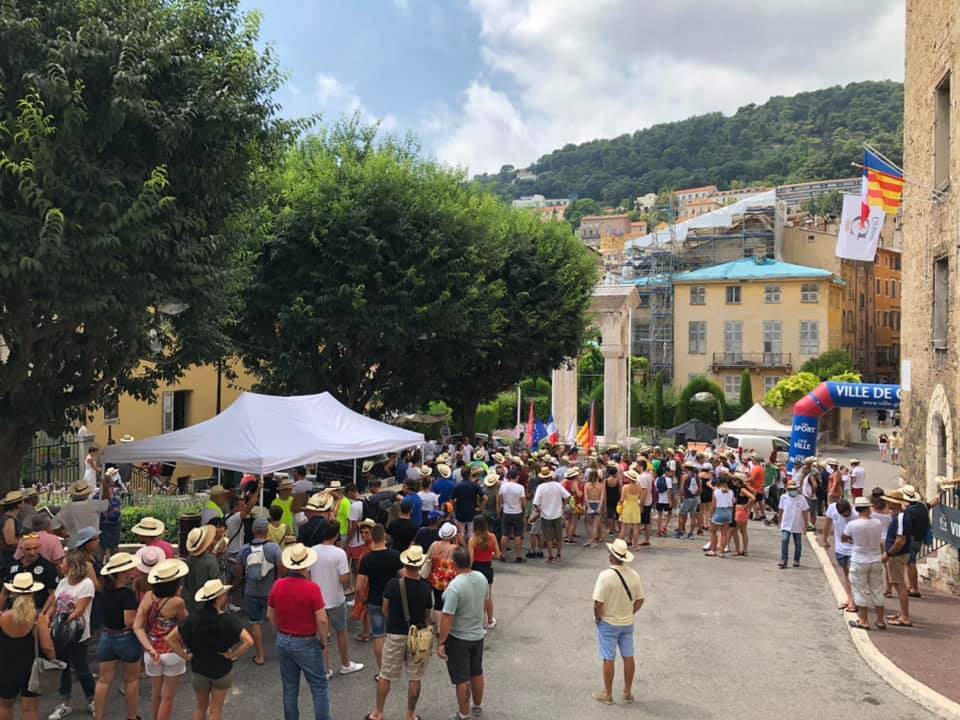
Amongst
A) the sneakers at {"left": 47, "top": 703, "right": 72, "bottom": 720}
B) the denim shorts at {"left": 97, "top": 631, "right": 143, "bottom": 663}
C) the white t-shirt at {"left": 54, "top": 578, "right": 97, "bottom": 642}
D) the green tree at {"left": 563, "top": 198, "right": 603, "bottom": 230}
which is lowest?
the sneakers at {"left": 47, "top": 703, "right": 72, "bottom": 720}

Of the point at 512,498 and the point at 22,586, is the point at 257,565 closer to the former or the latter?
the point at 22,586

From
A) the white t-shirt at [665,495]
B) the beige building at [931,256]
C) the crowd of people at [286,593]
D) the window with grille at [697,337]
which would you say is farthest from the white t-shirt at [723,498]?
the window with grille at [697,337]

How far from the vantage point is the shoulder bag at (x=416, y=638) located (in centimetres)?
731

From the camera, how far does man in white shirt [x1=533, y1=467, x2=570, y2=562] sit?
572 inches

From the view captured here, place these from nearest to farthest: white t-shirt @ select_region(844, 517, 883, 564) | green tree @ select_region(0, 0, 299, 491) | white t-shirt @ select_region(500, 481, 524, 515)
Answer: green tree @ select_region(0, 0, 299, 491) → white t-shirt @ select_region(844, 517, 883, 564) → white t-shirt @ select_region(500, 481, 524, 515)

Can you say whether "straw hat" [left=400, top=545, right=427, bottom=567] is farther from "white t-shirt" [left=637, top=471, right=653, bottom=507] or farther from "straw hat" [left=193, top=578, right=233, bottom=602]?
"white t-shirt" [left=637, top=471, right=653, bottom=507]

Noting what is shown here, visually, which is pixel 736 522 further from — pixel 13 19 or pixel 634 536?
pixel 13 19

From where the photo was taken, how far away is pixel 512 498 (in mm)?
14359

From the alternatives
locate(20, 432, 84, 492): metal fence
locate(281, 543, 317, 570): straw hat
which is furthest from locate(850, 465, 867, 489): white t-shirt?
locate(20, 432, 84, 492): metal fence

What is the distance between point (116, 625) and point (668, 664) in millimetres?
5995

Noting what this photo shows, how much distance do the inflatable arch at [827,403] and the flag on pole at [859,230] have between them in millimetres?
8224

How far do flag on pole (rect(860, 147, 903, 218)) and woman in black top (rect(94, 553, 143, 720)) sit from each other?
1489cm

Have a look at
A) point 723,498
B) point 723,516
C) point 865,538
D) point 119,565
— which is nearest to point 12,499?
point 119,565

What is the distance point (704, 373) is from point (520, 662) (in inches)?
1920
